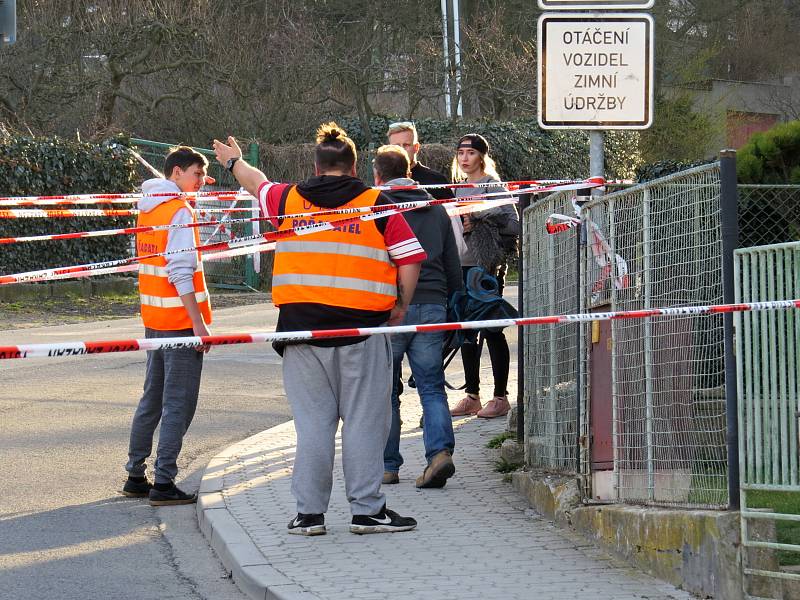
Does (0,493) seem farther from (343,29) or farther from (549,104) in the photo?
(343,29)

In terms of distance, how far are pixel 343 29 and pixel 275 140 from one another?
16.1 ft

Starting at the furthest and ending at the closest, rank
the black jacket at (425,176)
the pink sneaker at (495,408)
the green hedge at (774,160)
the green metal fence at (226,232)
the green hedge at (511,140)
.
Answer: the green hedge at (511,140) → the green metal fence at (226,232) → the pink sneaker at (495,408) → the green hedge at (774,160) → the black jacket at (425,176)

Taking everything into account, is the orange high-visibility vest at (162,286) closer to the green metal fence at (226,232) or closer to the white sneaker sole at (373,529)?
the white sneaker sole at (373,529)

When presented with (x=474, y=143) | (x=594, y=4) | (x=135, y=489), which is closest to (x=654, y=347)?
(x=594, y=4)

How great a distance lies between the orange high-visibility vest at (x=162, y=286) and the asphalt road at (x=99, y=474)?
1.01 meters

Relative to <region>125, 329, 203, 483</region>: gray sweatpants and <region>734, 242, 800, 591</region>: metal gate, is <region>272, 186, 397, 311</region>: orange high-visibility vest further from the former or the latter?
<region>734, 242, 800, 591</region>: metal gate

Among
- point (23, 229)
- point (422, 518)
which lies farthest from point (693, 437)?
point (23, 229)

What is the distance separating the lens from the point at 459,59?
26688 mm

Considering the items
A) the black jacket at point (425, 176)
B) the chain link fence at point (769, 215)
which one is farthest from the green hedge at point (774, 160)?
the black jacket at point (425, 176)

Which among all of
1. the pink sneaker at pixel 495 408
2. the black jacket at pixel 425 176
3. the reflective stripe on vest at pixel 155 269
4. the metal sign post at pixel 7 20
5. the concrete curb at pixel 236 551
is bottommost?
the concrete curb at pixel 236 551

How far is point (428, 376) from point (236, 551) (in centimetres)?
184

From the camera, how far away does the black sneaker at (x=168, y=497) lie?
7.39m

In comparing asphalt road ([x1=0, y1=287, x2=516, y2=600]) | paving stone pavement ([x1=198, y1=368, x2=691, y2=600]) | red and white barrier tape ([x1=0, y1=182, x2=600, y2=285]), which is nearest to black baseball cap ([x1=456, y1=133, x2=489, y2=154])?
red and white barrier tape ([x1=0, y1=182, x2=600, y2=285])

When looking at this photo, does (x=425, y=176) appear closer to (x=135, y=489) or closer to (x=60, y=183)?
(x=135, y=489)
